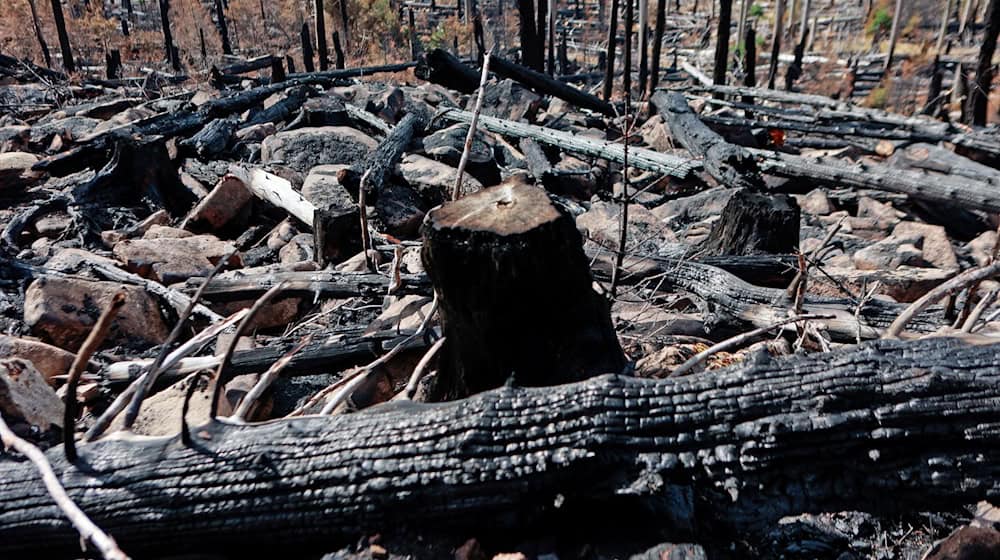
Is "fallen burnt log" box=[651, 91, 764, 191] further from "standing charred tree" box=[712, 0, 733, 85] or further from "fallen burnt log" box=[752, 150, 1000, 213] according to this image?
"standing charred tree" box=[712, 0, 733, 85]

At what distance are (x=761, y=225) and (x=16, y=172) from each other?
Result: 309 inches

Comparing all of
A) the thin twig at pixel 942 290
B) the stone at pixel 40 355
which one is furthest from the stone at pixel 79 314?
the thin twig at pixel 942 290

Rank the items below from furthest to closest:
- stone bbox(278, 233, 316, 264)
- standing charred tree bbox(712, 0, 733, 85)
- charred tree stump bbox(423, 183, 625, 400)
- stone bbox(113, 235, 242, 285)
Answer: standing charred tree bbox(712, 0, 733, 85) → stone bbox(278, 233, 316, 264) → stone bbox(113, 235, 242, 285) → charred tree stump bbox(423, 183, 625, 400)

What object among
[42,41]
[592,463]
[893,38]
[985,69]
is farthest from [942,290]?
[893,38]

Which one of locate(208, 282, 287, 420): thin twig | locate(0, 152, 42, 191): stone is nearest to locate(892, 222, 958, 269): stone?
locate(208, 282, 287, 420): thin twig

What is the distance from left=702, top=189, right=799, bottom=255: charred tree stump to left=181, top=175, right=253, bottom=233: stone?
4287mm

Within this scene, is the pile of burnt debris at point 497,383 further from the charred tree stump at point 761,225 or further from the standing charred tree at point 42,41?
the standing charred tree at point 42,41

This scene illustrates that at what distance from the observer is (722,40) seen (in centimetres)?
1195

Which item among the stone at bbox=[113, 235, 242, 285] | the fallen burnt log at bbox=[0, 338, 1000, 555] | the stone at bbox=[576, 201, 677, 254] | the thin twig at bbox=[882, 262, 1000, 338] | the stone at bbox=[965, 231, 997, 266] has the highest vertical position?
the thin twig at bbox=[882, 262, 1000, 338]

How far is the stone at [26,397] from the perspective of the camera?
97.0 inches

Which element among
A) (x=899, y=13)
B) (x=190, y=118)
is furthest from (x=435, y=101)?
(x=899, y=13)

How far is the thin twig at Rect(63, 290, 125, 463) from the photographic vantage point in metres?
1.31

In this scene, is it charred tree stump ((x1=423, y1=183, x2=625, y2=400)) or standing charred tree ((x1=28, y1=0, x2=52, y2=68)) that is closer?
charred tree stump ((x1=423, y1=183, x2=625, y2=400))

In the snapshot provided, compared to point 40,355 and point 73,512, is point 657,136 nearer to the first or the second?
point 40,355
